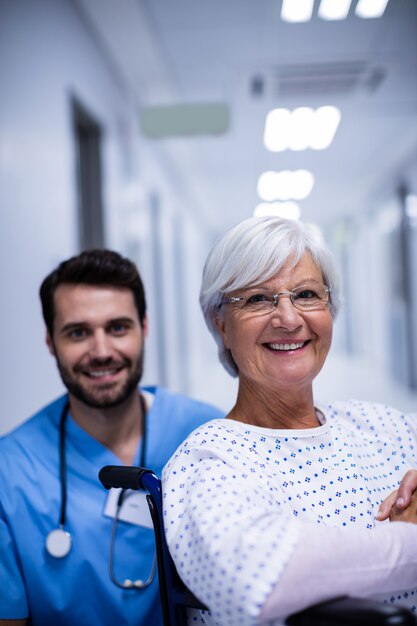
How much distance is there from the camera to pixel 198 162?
5641 mm

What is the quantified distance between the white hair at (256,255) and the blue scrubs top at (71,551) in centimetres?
55

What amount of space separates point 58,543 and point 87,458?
0.22 m

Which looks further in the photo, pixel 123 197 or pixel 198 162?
pixel 198 162

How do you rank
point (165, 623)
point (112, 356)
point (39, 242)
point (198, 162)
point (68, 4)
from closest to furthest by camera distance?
point (165, 623) → point (112, 356) → point (39, 242) → point (68, 4) → point (198, 162)

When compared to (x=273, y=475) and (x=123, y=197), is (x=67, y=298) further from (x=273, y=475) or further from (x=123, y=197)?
(x=123, y=197)

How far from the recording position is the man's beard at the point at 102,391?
4.73ft

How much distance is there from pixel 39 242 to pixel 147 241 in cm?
234

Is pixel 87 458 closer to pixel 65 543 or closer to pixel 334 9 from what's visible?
pixel 65 543

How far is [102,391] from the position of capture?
4.74ft

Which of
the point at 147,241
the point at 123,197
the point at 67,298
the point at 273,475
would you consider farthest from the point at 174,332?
the point at 273,475

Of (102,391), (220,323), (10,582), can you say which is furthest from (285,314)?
(10,582)

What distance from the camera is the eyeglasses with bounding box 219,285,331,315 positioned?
1150mm

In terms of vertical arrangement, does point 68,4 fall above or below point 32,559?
above

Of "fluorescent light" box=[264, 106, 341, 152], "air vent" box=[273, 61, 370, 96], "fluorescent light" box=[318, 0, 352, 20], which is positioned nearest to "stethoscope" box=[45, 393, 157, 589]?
"fluorescent light" box=[318, 0, 352, 20]
